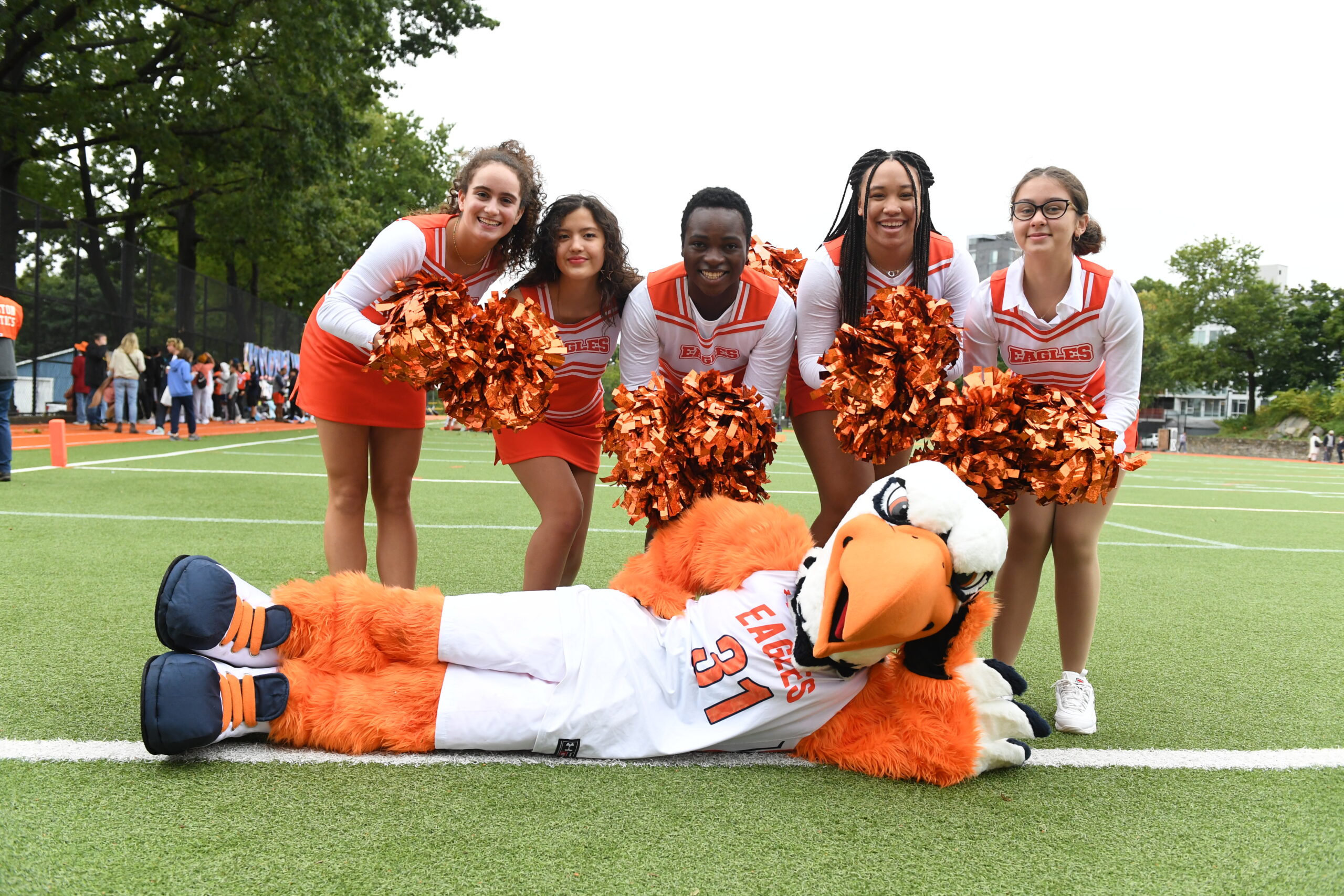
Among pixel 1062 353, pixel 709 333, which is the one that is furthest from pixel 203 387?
pixel 1062 353

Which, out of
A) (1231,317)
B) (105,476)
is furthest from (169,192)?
(1231,317)

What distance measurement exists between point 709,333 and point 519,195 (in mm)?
881

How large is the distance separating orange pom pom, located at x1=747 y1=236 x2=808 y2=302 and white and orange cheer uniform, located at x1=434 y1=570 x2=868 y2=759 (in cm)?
190

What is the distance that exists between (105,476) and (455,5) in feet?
50.4

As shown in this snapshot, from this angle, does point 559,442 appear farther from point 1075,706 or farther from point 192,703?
point 1075,706

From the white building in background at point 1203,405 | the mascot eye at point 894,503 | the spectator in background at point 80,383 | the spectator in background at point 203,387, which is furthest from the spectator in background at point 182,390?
the white building in background at point 1203,405

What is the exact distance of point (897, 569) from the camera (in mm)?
2027

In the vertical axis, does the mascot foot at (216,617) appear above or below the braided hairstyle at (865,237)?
below

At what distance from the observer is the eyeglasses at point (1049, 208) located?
292 centimetres

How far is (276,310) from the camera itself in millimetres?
32938

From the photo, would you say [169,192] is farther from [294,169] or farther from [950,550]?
[950,550]

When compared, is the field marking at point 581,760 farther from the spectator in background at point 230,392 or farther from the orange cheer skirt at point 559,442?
the spectator in background at point 230,392

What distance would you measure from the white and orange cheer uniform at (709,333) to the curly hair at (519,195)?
1.72ft

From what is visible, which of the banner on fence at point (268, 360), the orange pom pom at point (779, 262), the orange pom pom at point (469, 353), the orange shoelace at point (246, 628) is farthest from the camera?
the banner on fence at point (268, 360)
